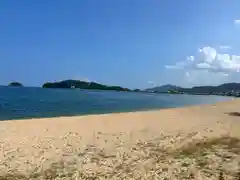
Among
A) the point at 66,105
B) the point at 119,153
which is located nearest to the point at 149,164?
the point at 119,153

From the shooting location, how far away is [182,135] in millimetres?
13648

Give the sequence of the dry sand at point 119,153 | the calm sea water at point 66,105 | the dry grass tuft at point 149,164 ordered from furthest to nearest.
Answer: the calm sea water at point 66,105, the dry sand at point 119,153, the dry grass tuft at point 149,164

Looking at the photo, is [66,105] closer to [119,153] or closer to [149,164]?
[119,153]

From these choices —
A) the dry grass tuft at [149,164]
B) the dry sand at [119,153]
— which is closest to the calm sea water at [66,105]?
the dry sand at [119,153]

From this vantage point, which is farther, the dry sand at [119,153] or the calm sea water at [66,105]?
the calm sea water at [66,105]

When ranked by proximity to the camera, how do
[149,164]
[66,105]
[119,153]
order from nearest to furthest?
[149,164]
[119,153]
[66,105]

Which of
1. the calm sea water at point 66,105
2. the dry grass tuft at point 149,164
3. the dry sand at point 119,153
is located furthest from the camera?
the calm sea water at point 66,105

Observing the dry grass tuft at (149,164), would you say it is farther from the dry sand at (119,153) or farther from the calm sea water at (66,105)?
the calm sea water at (66,105)

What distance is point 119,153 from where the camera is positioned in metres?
9.98

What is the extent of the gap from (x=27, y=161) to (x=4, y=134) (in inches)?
215

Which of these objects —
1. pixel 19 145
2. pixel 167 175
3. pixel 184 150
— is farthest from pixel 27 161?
pixel 184 150

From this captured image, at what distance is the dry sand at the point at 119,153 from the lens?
7.73 m

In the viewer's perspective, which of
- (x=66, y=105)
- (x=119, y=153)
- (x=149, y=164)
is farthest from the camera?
(x=66, y=105)

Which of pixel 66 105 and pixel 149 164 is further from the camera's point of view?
pixel 66 105
